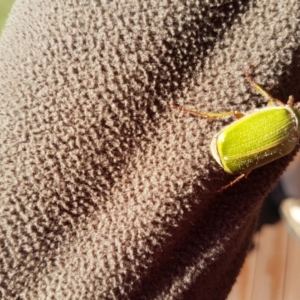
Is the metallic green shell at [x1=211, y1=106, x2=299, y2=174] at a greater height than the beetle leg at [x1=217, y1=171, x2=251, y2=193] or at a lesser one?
greater

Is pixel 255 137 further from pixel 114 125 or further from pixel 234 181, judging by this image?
pixel 114 125

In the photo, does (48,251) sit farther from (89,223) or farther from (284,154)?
(284,154)

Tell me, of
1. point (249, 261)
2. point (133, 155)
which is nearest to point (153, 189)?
point (133, 155)

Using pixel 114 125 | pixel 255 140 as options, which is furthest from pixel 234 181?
pixel 114 125

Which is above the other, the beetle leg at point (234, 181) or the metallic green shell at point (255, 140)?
the metallic green shell at point (255, 140)
